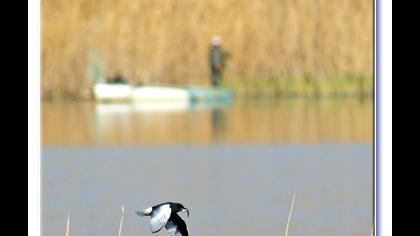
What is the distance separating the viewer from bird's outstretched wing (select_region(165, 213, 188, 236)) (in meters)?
2.71

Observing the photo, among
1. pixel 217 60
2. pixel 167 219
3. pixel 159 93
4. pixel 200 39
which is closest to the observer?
pixel 167 219

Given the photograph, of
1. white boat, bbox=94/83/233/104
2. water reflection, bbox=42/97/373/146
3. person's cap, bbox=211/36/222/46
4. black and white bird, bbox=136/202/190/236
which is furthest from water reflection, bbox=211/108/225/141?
black and white bird, bbox=136/202/190/236

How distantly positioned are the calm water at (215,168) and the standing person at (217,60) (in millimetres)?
671

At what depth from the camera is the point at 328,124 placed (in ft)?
25.8

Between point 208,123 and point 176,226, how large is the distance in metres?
5.44

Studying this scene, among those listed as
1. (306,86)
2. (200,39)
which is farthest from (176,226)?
(200,39)

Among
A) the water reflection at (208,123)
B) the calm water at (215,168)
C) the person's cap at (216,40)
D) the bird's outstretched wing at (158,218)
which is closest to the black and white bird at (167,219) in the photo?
the bird's outstretched wing at (158,218)

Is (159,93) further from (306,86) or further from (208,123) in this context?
(208,123)

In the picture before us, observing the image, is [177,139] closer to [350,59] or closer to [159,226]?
[350,59]

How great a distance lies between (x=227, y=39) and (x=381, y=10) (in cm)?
741

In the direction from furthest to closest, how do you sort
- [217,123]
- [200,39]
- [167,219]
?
[200,39] < [217,123] < [167,219]

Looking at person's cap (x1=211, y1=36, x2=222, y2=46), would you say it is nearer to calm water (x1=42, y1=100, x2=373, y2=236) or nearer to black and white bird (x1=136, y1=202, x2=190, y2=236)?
calm water (x1=42, y1=100, x2=373, y2=236)

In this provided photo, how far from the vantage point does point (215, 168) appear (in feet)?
18.1
